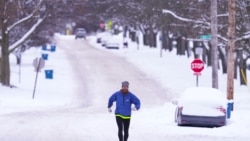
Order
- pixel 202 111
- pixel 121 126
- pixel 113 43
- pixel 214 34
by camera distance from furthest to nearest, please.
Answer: pixel 113 43, pixel 214 34, pixel 202 111, pixel 121 126

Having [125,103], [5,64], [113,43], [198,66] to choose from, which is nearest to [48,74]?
[5,64]

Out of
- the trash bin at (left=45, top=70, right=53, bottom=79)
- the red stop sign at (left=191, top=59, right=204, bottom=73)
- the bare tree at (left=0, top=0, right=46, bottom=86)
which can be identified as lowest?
the trash bin at (left=45, top=70, right=53, bottom=79)

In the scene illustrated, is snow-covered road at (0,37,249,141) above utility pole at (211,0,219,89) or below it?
below

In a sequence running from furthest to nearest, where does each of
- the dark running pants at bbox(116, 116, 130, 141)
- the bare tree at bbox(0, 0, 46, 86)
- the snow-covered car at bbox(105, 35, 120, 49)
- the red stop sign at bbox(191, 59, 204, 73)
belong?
the snow-covered car at bbox(105, 35, 120, 49) → the bare tree at bbox(0, 0, 46, 86) → the red stop sign at bbox(191, 59, 204, 73) → the dark running pants at bbox(116, 116, 130, 141)

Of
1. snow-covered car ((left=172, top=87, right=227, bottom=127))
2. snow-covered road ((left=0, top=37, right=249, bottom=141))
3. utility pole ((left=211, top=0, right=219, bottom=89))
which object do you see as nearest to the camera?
snow-covered road ((left=0, top=37, right=249, bottom=141))

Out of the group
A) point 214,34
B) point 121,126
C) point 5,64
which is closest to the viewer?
point 121,126

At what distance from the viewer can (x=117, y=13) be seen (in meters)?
70.2

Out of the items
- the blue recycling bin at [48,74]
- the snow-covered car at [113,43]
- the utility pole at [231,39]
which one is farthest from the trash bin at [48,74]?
the snow-covered car at [113,43]

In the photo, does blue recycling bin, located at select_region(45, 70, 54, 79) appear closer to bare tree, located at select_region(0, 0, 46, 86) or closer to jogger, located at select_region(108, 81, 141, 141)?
bare tree, located at select_region(0, 0, 46, 86)

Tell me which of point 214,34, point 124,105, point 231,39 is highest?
point 214,34

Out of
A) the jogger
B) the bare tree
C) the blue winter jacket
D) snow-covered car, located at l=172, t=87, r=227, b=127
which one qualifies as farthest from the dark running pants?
the bare tree

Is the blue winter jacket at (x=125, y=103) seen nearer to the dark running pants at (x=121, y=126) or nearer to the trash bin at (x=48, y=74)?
the dark running pants at (x=121, y=126)

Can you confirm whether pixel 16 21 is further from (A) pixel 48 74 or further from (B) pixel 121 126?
(B) pixel 121 126

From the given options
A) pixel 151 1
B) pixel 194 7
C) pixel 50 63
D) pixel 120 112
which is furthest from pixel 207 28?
pixel 50 63
